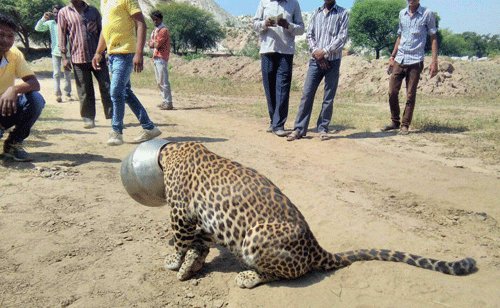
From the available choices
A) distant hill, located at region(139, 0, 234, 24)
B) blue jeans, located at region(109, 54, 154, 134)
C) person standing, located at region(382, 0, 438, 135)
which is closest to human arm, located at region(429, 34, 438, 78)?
person standing, located at region(382, 0, 438, 135)

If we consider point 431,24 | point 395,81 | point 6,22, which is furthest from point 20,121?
point 431,24

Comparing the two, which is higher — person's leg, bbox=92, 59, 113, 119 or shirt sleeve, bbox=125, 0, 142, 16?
shirt sleeve, bbox=125, 0, 142, 16

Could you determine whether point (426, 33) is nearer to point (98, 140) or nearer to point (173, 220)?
point (98, 140)

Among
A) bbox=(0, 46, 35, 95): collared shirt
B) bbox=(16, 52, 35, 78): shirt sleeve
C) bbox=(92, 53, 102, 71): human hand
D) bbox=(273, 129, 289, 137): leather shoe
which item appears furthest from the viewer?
bbox=(273, 129, 289, 137): leather shoe

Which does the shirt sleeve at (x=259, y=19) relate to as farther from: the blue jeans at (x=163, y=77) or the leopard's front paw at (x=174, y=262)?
the leopard's front paw at (x=174, y=262)

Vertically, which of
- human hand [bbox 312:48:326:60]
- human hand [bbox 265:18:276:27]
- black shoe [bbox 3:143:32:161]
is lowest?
black shoe [bbox 3:143:32:161]

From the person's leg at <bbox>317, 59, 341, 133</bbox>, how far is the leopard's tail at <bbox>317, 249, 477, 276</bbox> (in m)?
4.67

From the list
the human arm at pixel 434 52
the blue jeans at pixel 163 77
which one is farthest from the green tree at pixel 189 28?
the human arm at pixel 434 52

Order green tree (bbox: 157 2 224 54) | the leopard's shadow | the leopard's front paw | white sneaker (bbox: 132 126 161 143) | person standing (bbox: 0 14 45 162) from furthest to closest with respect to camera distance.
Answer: green tree (bbox: 157 2 224 54), white sneaker (bbox: 132 126 161 143), person standing (bbox: 0 14 45 162), the leopard's front paw, the leopard's shadow

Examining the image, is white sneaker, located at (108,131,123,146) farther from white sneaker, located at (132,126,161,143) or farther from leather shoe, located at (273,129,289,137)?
leather shoe, located at (273,129,289,137)

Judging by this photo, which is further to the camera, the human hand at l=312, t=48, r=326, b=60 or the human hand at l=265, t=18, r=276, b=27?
the human hand at l=265, t=18, r=276, b=27

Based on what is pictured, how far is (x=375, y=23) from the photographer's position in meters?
62.8

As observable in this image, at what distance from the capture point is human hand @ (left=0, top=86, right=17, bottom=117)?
552cm

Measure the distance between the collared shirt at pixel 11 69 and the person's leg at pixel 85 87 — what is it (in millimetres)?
1871
